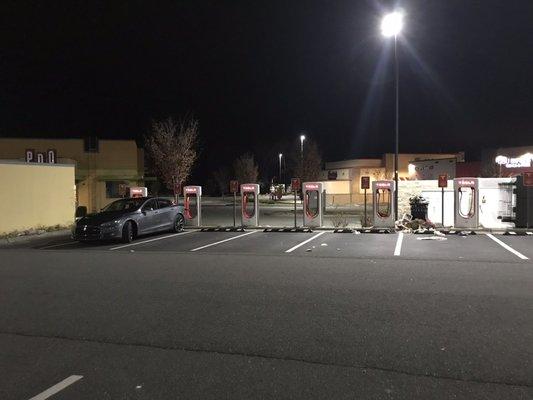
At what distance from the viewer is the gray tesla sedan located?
15.2m

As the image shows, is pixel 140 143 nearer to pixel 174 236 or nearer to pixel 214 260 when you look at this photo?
pixel 174 236

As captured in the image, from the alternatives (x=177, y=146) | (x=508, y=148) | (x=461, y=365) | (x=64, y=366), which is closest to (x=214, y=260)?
(x=64, y=366)

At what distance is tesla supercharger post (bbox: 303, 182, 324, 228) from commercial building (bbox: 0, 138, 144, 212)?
64.1ft

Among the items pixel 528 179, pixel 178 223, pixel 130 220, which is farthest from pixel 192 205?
pixel 528 179

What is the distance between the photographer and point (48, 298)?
306 inches

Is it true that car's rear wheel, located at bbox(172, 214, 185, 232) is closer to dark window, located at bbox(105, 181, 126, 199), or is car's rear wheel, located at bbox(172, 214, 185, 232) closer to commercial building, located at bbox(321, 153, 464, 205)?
dark window, located at bbox(105, 181, 126, 199)

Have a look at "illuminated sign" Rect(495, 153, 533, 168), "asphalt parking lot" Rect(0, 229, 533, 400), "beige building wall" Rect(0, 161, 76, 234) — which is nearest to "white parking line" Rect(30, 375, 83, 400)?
"asphalt parking lot" Rect(0, 229, 533, 400)

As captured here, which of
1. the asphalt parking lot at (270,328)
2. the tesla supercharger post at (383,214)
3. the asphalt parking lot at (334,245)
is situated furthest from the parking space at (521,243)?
the tesla supercharger post at (383,214)

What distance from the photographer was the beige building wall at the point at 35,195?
18234 mm

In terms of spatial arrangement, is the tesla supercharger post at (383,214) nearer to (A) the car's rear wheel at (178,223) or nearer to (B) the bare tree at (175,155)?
(A) the car's rear wheel at (178,223)

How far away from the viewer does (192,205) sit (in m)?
21.1

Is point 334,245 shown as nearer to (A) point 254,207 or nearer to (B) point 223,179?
(A) point 254,207

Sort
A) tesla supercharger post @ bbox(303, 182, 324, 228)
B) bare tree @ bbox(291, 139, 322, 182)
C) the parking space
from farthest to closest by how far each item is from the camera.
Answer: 1. bare tree @ bbox(291, 139, 322, 182)
2. tesla supercharger post @ bbox(303, 182, 324, 228)
3. the parking space

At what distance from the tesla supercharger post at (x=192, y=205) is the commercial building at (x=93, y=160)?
1588 centimetres
